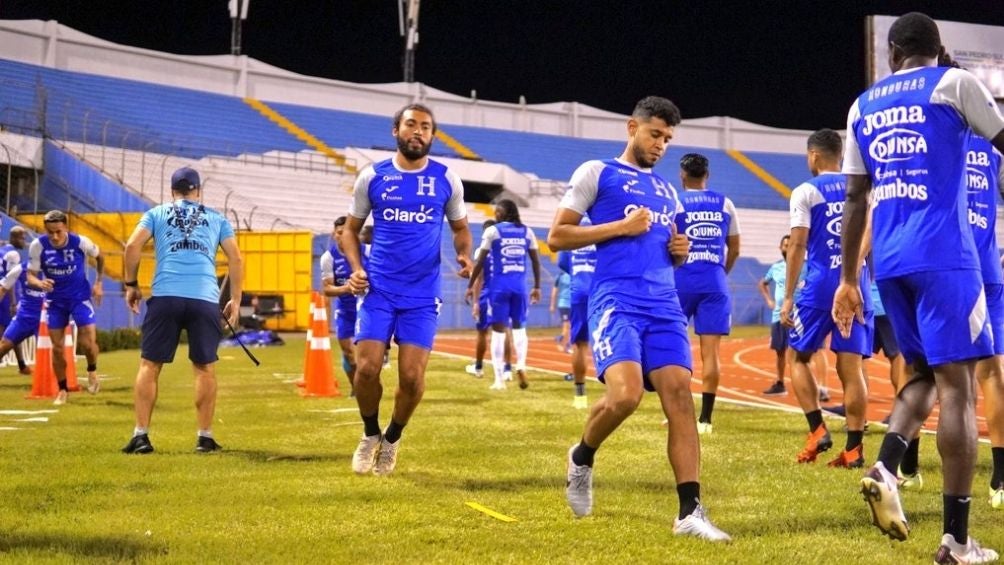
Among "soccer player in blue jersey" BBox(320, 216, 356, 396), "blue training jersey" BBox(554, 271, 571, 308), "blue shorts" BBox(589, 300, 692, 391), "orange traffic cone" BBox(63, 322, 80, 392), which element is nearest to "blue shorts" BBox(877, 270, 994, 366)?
"blue shorts" BBox(589, 300, 692, 391)

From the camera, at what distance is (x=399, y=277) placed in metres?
6.80

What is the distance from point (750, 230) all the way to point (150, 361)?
44.2 m

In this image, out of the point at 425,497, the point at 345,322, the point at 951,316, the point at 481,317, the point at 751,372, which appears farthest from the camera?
the point at 751,372

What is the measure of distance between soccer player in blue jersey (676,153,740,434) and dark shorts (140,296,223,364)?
13.2ft

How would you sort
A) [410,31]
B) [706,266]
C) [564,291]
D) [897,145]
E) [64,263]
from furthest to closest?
1. [410,31]
2. [564,291]
3. [64,263]
4. [706,266]
5. [897,145]

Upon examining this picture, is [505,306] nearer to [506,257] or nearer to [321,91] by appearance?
[506,257]

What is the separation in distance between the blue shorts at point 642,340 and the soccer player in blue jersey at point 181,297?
3692 mm

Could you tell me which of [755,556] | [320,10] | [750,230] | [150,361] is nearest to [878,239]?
[755,556]

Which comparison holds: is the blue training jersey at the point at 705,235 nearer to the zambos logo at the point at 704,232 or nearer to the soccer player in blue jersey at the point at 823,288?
the zambos logo at the point at 704,232

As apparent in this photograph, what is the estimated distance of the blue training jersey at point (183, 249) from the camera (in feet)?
25.7

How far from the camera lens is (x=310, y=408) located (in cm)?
1097

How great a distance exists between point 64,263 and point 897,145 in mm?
10452

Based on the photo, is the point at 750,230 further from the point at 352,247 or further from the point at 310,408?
the point at 352,247

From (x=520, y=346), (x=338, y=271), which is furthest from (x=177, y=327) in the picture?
(x=520, y=346)
